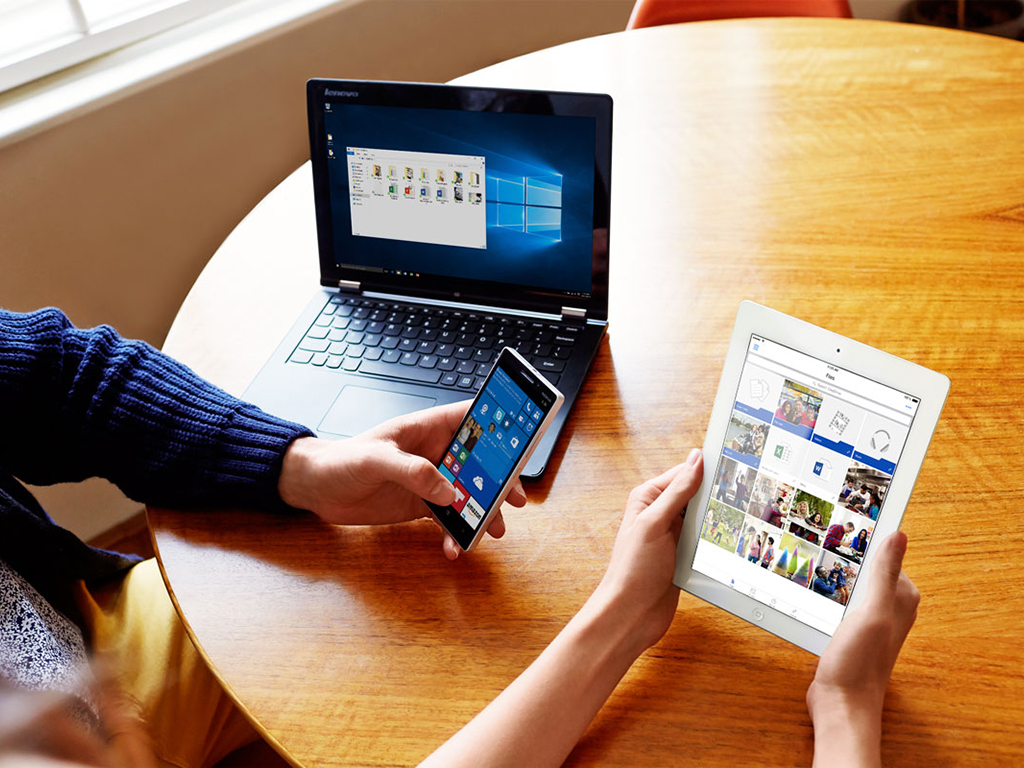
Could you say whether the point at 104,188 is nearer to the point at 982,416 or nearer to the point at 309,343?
the point at 309,343

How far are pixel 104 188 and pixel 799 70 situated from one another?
1.24 m

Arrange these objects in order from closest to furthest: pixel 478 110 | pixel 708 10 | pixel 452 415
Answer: pixel 452 415
pixel 478 110
pixel 708 10

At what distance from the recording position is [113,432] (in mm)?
881

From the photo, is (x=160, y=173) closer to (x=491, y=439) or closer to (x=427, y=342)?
(x=427, y=342)

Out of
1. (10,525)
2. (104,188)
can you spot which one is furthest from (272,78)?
(10,525)

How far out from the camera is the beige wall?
151 cm

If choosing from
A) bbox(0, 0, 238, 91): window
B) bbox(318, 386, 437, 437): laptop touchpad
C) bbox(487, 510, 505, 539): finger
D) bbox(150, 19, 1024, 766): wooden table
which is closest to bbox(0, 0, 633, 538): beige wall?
bbox(0, 0, 238, 91): window

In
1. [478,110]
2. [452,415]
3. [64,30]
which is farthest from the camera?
[64,30]

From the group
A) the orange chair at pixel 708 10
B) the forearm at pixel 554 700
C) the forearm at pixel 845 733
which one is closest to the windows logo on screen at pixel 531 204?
the forearm at pixel 554 700

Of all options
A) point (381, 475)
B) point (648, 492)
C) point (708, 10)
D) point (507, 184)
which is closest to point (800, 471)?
point (648, 492)

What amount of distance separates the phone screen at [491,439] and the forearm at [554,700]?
15cm

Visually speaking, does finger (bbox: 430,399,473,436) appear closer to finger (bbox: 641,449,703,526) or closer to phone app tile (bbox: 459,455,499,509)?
phone app tile (bbox: 459,455,499,509)

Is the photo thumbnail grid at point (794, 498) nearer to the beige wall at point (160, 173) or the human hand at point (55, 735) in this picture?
the human hand at point (55, 735)

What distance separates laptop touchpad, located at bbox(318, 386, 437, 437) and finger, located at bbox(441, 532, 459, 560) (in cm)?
17
